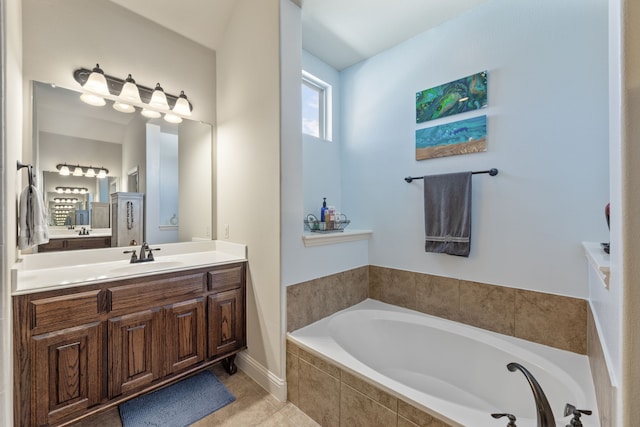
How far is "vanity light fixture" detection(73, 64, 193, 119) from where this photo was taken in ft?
5.85

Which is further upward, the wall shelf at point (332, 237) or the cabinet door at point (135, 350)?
the wall shelf at point (332, 237)

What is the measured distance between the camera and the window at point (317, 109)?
2.63m

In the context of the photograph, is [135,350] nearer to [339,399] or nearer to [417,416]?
[339,399]

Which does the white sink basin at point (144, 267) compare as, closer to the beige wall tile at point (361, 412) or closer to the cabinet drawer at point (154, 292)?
the cabinet drawer at point (154, 292)

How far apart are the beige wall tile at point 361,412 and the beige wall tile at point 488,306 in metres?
1.03

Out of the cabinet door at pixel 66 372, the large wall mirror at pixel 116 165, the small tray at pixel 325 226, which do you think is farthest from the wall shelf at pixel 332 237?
the cabinet door at pixel 66 372

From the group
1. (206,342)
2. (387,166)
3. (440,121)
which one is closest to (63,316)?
(206,342)

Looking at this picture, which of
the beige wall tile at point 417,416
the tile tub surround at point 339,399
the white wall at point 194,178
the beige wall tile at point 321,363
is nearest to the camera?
the beige wall tile at point 417,416

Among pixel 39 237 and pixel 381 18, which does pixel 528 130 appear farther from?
pixel 39 237

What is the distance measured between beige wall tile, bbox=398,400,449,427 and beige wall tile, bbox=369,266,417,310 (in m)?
1.08

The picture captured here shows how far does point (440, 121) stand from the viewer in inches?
80.9

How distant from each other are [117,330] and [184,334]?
15.0 inches

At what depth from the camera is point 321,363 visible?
1.53m

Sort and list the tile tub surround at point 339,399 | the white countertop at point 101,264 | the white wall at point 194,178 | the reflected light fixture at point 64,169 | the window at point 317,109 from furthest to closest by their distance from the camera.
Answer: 1. the window at point 317,109
2. the white wall at point 194,178
3. the reflected light fixture at point 64,169
4. the white countertop at point 101,264
5. the tile tub surround at point 339,399
